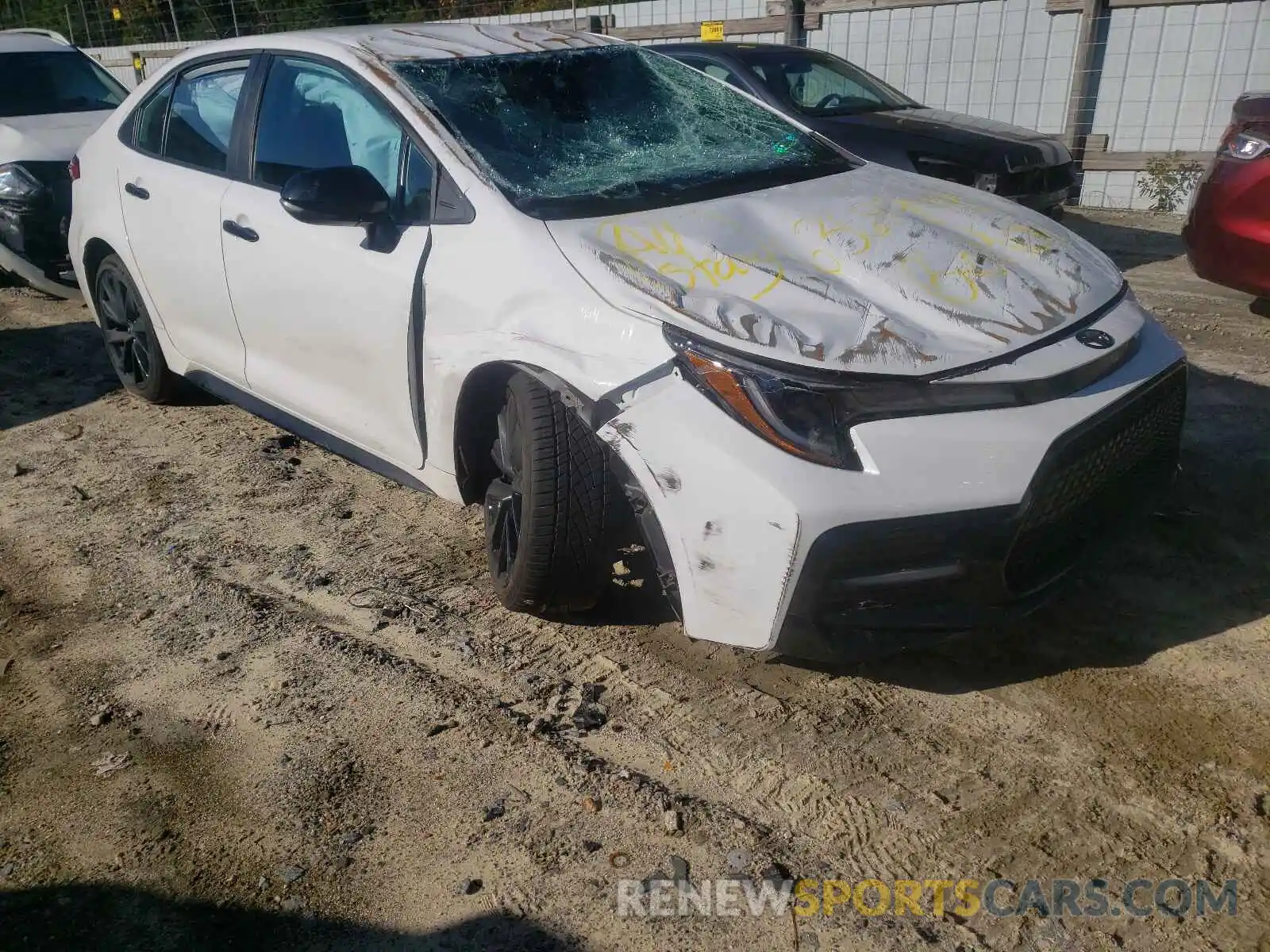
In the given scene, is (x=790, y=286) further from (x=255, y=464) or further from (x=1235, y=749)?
(x=255, y=464)

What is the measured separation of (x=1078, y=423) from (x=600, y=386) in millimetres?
1151

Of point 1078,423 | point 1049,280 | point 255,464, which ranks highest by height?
point 1049,280

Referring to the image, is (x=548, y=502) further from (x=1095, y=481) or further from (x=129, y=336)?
(x=129, y=336)

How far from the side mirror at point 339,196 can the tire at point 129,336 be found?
190 cm

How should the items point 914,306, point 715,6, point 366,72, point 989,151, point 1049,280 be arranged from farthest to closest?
point 715,6
point 989,151
point 366,72
point 1049,280
point 914,306

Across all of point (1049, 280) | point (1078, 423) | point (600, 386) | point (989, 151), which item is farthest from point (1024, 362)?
point (989, 151)

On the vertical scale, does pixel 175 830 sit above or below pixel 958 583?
below

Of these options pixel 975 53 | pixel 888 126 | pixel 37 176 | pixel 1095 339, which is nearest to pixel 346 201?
pixel 1095 339

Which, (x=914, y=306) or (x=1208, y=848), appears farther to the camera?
(x=914, y=306)

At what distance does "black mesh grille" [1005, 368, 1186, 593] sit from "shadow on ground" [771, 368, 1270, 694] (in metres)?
0.10

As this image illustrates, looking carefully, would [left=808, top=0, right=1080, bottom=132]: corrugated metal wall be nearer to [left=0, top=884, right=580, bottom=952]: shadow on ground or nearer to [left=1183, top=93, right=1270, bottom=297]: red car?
[left=1183, top=93, right=1270, bottom=297]: red car

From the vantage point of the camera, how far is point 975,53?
10953 mm

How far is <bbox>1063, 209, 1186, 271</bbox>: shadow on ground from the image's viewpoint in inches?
318

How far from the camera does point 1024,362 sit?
266cm
